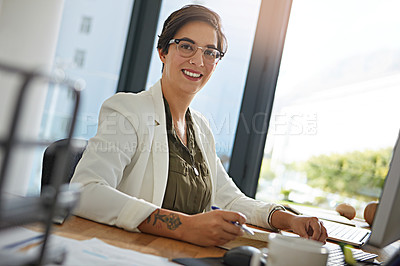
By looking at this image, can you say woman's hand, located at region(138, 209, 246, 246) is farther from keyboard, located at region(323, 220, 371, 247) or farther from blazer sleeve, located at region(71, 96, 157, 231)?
keyboard, located at region(323, 220, 371, 247)

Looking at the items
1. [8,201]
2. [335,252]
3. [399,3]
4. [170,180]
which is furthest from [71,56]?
[8,201]

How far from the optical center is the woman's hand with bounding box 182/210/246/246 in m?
1.09

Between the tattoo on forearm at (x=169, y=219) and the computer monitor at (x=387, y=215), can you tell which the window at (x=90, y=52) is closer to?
the tattoo on forearm at (x=169, y=219)

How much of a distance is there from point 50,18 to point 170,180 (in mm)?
1978

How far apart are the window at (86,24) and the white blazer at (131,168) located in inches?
66.7

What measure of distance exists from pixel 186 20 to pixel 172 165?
1.98 ft

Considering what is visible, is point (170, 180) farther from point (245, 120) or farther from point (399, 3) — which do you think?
point (399, 3)

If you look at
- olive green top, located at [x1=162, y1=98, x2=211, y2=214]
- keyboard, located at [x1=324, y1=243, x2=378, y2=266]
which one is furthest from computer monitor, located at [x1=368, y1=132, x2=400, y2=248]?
olive green top, located at [x1=162, y1=98, x2=211, y2=214]

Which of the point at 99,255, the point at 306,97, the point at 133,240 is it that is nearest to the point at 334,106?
the point at 306,97

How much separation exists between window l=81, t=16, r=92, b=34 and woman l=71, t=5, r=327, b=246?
156 cm

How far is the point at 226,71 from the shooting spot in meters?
2.96

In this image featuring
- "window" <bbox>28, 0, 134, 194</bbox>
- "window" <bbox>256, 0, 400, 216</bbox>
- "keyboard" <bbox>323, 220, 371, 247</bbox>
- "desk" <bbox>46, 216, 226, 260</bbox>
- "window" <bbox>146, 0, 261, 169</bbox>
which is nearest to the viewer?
"desk" <bbox>46, 216, 226, 260</bbox>

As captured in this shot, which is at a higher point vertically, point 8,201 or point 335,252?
point 8,201

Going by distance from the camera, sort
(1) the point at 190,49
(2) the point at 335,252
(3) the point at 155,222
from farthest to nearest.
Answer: (1) the point at 190,49 → (2) the point at 335,252 → (3) the point at 155,222
